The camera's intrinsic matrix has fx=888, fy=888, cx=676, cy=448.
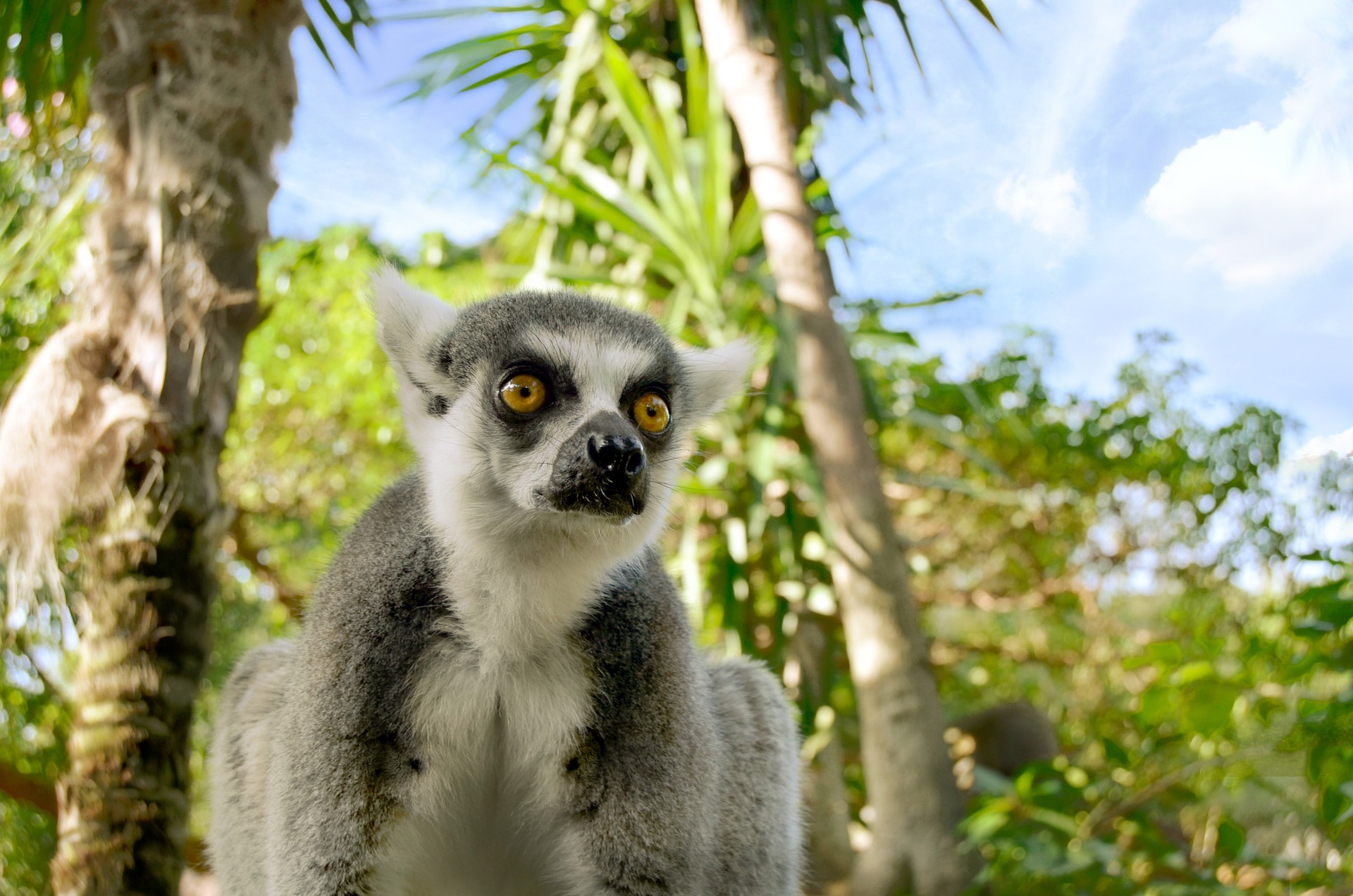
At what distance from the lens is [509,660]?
1640mm

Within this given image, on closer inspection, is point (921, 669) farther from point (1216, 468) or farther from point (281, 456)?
point (281, 456)

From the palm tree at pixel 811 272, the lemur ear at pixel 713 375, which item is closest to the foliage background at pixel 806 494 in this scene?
the palm tree at pixel 811 272

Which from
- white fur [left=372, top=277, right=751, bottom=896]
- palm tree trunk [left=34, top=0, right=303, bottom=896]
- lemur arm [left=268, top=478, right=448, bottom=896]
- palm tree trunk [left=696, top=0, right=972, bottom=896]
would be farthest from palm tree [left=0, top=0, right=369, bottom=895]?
palm tree trunk [left=696, top=0, right=972, bottom=896]

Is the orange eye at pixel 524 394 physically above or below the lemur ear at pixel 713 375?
below

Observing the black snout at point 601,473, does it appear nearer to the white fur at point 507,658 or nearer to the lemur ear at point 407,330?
the white fur at point 507,658

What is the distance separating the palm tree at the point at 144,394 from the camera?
89.2 inches

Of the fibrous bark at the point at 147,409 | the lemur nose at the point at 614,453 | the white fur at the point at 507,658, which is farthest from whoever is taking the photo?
the fibrous bark at the point at 147,409

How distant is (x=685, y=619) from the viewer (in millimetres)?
1972

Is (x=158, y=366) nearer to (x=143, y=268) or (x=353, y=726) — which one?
(x=143, y=268)

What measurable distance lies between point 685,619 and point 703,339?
241cm

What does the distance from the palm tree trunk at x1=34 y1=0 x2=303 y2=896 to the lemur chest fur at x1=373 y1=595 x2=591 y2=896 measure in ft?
3.50

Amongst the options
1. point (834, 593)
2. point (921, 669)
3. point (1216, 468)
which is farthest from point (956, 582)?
point (921, 669)

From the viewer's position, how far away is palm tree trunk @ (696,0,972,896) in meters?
3.19

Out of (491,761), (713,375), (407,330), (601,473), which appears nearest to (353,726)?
(491,761)
